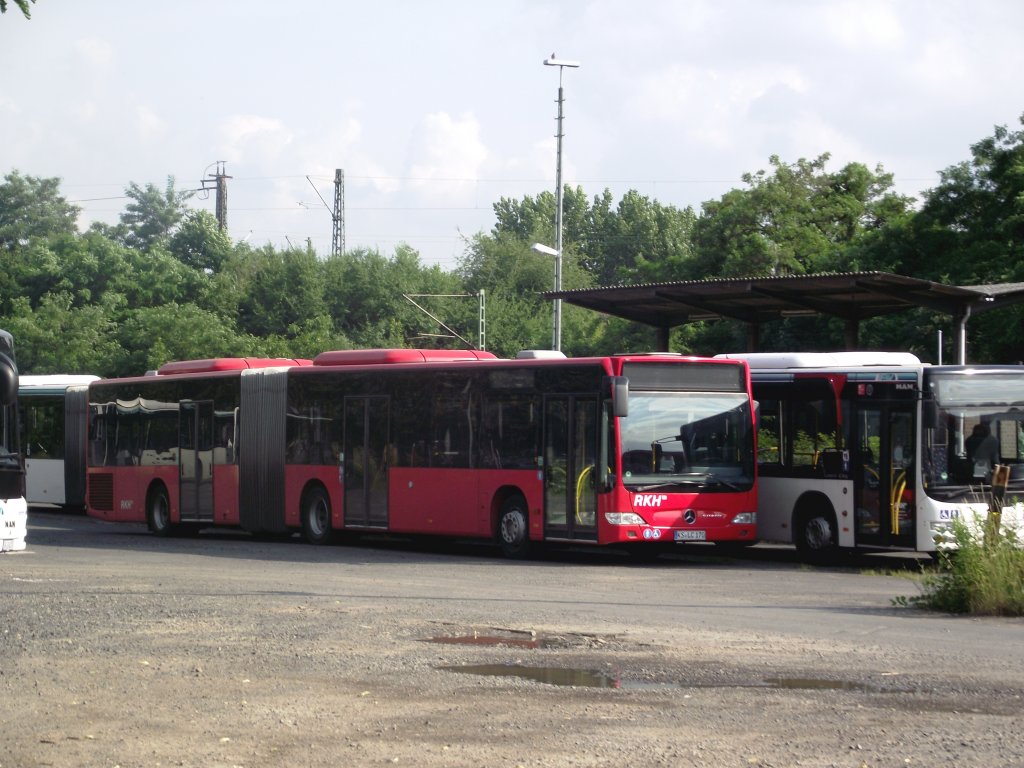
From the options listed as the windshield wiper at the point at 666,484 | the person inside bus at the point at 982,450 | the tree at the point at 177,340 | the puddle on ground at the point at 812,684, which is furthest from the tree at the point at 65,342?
the puddle on ground at the point at 812,684

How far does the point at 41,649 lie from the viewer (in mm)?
11828

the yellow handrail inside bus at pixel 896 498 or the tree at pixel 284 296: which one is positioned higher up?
the tree at pixel 284 296

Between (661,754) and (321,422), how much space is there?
1889cm

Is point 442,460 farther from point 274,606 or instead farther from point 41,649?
point 41,649

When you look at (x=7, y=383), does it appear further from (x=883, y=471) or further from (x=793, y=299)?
(x=793, y=299)

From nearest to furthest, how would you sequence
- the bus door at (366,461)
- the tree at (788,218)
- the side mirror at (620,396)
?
1. the side mirror at (620,396)
2. the bus door at (366,461)
3. the tree at (788,218)

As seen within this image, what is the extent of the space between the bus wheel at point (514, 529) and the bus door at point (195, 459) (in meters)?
7.77

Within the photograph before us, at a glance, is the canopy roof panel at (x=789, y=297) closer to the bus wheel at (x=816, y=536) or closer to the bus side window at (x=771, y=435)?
the bus side window at (x=771, y=435)

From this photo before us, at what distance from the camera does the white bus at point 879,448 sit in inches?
795

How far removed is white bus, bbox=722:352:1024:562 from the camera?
66.2 ft

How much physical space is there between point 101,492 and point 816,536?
15509 mm

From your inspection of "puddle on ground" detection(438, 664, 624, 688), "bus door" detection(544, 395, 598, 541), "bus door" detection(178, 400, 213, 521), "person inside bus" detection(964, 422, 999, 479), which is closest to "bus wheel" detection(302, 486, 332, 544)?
"bus door" detection(178, 400, 213, 521)

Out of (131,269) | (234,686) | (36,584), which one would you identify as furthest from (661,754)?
(131,269)

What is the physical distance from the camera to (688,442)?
21531 millimetres
